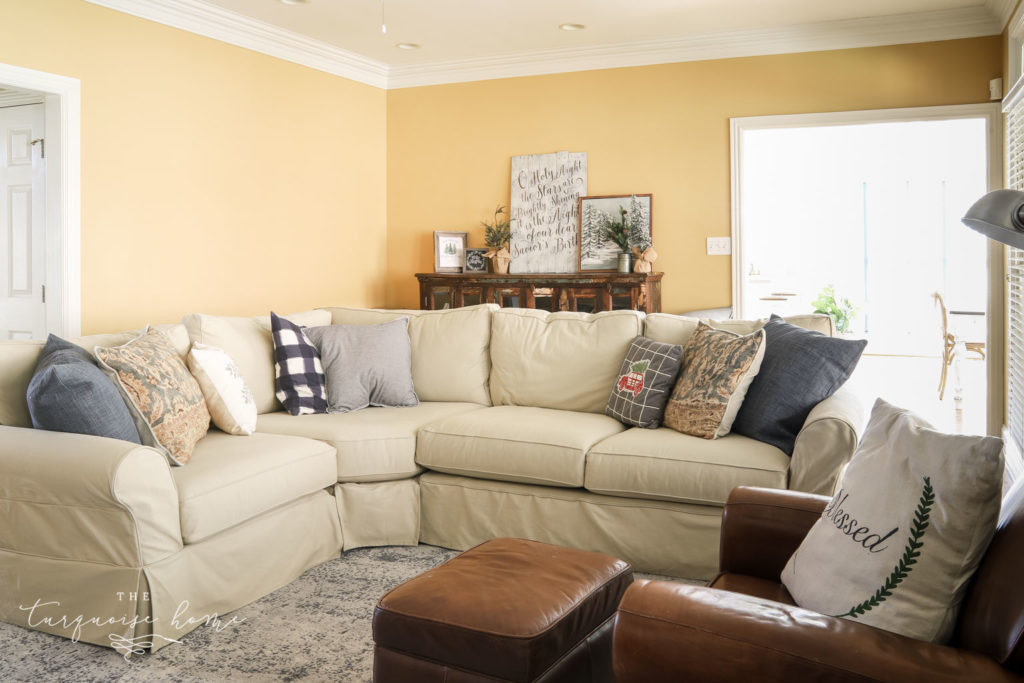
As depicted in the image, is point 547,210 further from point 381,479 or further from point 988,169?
point 381,479

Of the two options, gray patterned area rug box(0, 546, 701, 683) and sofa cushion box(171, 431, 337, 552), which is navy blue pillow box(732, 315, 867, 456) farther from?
sofa cushion box(171, 431, 337, 552)

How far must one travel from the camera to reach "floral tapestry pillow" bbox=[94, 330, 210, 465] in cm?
270

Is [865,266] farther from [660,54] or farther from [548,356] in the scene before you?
[548,356]

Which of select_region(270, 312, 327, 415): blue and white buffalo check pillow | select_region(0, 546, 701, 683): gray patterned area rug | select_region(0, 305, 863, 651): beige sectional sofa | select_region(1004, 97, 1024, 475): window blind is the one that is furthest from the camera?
select_region(1004, 97, 1024, 475): window blind

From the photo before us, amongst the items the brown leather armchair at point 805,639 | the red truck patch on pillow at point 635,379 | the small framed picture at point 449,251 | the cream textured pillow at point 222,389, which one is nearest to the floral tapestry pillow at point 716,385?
the red truck patch on pillow at point 635,379

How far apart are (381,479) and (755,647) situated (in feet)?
7.46

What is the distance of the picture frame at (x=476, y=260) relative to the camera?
247 inches

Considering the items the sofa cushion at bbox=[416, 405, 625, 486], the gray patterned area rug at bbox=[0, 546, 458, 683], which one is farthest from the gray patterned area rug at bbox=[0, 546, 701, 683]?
the sofa cushion at bbox=[416, 405, 625, 486]

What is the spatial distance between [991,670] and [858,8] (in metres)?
4.79

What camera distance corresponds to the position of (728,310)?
5.63 m

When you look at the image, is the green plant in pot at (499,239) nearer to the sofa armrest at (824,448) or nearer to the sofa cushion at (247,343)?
the sofa cushion at (247,343)

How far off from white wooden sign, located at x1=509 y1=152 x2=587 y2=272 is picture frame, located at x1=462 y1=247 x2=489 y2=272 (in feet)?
0.77

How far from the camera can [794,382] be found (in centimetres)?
296

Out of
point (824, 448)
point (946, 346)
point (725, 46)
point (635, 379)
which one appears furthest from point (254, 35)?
point (946, 346)
